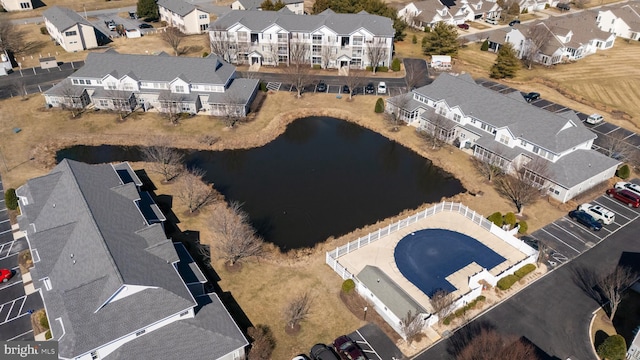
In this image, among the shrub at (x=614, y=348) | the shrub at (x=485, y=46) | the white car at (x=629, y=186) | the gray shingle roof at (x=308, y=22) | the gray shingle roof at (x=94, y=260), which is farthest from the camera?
the shrub at (x=485, y=46)

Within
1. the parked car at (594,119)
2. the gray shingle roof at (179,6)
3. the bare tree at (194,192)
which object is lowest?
the bare tree at (194,192)

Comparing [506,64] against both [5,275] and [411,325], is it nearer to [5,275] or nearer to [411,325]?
[411,325]

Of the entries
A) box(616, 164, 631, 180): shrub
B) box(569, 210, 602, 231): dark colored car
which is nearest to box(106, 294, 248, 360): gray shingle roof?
box(569, 210, 602, 231): dark colored car

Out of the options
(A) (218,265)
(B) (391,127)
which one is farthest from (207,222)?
(B) (391,127)

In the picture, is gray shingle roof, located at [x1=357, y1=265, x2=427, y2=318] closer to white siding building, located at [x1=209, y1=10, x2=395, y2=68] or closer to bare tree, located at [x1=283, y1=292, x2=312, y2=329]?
bare tree, located at [x1=283, y1=292, x2=312, y2=329]

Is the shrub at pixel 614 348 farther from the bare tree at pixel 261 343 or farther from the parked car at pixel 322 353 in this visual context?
the bare tree at pixel 261 343

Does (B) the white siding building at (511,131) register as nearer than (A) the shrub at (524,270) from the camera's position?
No

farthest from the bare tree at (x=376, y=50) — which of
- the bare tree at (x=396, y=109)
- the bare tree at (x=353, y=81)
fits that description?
the bare tree at (x=396, y=109)
